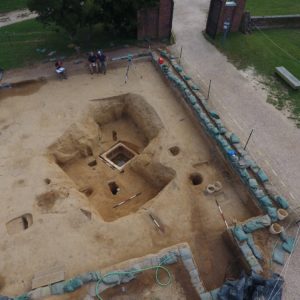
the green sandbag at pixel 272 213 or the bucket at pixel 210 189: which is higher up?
the green sandbag at pixel 272 213

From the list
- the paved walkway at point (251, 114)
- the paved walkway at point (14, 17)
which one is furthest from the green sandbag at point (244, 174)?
the paved walkway at point (14, 17)

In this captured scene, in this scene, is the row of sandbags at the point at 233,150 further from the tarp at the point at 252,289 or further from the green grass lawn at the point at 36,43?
the green grass lawn at the point at 36,43

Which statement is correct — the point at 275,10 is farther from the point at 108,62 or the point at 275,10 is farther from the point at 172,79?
the point at 108,62

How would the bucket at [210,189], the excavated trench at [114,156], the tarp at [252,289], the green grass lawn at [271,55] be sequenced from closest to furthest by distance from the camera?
the tarp at [252,289] → the bucket at [210,189] → the excavated trench at [114,156] → the green grass lawn at [271,55]

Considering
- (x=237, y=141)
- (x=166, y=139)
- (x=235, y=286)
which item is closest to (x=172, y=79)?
(x=166, y=139)

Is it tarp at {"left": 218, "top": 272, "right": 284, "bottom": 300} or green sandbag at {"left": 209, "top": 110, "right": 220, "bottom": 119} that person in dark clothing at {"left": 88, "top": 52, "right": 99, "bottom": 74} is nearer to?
green sandbag at {"left": 209, "top": 110, "right": 220, "bottom": 119}

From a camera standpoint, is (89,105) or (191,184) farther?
(89,105)
